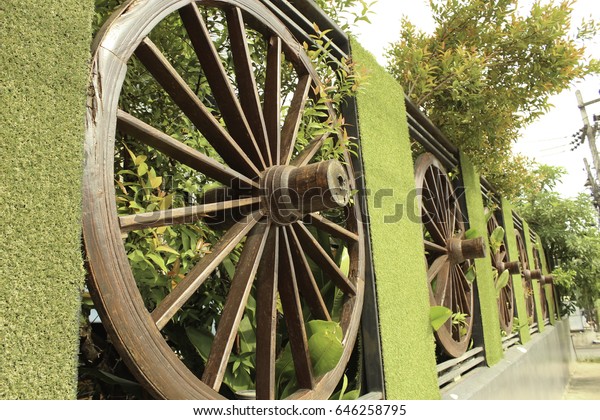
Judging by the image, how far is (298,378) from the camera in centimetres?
197

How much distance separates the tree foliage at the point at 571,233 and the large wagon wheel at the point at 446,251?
338 inches

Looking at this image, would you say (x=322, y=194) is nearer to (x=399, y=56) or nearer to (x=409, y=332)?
(x=409, y=332)

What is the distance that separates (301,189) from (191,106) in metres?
0.50

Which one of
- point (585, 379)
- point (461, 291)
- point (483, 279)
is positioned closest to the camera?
point (461, 291)

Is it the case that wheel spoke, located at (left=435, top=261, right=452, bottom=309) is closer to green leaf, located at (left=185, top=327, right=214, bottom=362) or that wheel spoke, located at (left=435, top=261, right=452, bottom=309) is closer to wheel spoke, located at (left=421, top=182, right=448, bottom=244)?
wheel spoke, located at (left=421, top=182, right=448, bottom=244)

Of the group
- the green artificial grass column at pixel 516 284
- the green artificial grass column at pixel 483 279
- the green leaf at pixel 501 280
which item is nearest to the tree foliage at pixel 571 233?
the green artificial grass column at pixel 516 284

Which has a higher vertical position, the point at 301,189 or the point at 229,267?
the point at 301,189

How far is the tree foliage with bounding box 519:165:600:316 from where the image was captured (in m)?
12.3

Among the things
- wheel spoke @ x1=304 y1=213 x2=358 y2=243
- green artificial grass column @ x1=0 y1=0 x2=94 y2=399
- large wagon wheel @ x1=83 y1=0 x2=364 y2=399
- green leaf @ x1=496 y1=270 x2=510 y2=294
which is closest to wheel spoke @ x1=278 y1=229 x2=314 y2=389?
large wagon wheel @ x1=83 y1=0 x2=364 y2=399

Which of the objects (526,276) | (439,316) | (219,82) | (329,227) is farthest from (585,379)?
(219,82)

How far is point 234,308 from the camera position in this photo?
164 cm

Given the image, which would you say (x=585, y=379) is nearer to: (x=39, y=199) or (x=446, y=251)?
(x=446, y=251)

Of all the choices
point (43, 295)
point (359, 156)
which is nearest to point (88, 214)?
point (43, 295)

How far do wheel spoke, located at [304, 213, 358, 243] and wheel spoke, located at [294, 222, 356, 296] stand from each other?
0.31 ft
